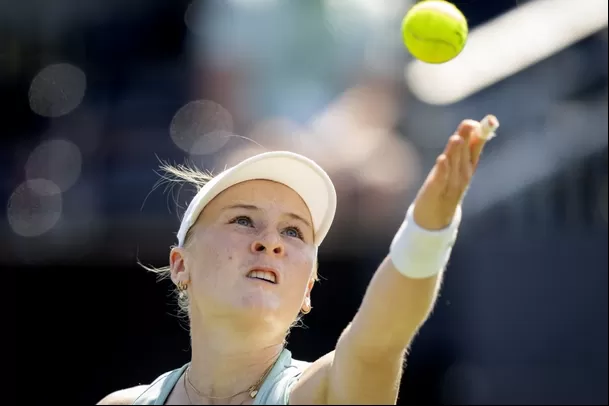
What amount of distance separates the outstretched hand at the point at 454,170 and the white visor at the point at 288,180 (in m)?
0.87

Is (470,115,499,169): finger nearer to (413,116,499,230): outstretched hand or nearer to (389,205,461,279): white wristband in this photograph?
(413,116,499,230): outstretched hand

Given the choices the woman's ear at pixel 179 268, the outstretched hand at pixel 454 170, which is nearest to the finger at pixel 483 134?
the outstretched hand at pixel 454 170

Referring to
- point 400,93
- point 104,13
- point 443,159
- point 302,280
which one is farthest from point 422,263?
point 104,13

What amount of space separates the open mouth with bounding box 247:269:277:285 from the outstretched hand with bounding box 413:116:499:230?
75 cm

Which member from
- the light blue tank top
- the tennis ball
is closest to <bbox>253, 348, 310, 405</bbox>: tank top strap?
the light blue tank top

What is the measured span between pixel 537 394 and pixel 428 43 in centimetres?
462

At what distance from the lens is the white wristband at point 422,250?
2385 mm

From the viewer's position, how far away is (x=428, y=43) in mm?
2949

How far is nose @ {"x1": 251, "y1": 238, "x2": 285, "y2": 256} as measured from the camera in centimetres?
298

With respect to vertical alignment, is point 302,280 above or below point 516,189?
below

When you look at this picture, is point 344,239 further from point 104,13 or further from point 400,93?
point 104,13

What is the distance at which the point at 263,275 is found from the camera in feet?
9.73

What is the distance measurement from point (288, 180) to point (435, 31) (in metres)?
0.74

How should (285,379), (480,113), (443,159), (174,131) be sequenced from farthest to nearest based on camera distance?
(174,131)
(480,113)
(285,379)
(443,159)
